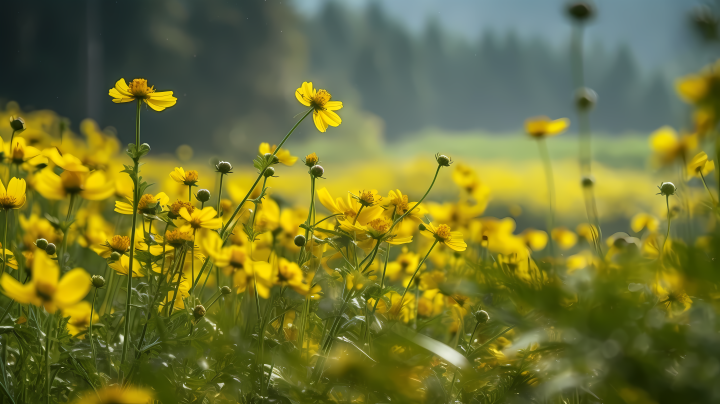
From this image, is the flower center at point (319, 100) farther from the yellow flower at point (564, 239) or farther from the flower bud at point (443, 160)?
the yellow flower at point (564, 239)

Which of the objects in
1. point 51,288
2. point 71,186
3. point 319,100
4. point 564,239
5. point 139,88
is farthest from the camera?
point 564,239

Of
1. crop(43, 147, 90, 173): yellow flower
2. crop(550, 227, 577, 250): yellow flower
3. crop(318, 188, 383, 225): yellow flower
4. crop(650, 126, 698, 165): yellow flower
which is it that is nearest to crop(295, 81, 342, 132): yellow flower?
crop(318, 188, 383, 225): yellow flower

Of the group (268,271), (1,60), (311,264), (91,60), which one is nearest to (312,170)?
(311,264)

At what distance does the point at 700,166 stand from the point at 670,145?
0.17m

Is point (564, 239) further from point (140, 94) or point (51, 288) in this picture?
point (51, 288)

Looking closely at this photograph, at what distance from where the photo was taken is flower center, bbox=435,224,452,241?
0.63 metres

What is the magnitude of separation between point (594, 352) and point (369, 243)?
388 mm

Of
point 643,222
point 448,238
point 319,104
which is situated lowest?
point 643,222

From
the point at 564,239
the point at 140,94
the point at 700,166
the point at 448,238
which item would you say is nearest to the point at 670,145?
the point at 700,166

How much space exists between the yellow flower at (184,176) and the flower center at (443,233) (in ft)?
1.00

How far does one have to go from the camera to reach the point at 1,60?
2.74 m

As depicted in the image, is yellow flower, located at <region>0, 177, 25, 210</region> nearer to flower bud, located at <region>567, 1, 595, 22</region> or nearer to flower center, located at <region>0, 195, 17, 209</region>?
flower center, located at <region>0, 195, 17, 209</region>

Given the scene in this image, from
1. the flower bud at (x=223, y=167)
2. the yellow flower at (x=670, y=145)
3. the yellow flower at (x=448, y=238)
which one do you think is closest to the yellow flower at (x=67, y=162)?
the flower bud at (x=223, y=167)

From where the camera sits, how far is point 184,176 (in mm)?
654
